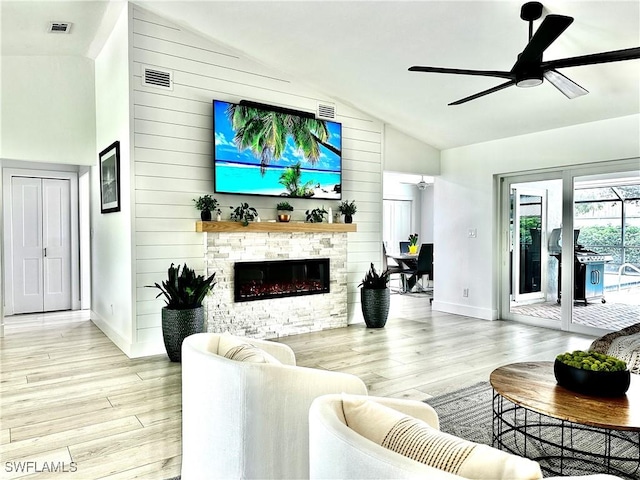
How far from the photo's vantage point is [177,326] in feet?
13.6

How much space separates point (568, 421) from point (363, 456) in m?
1.55

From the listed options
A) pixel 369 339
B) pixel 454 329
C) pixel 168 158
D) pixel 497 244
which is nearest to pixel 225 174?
pixel 168 158

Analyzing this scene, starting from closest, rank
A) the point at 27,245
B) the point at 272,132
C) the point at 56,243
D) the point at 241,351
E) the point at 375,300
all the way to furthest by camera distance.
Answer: the point at 241,351 < the point at 272,132 < the point at 375,300 < the point at 27,245 < the point at 56,243

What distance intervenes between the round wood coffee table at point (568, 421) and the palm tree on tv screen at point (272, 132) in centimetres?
357

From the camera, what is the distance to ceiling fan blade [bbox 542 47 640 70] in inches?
104

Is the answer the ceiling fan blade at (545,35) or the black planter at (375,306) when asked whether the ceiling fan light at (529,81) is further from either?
the black planter at (375,306)

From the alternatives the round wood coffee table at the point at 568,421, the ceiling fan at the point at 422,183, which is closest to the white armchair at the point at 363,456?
the round wood coffee table at the point at 568,421

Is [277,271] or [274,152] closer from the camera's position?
[274,152]

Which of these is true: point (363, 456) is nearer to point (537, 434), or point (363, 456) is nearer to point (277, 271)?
point (537, 434)

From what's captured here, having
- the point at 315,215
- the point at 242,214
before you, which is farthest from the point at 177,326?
the point at 315,215

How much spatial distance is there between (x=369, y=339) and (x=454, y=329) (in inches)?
49.1

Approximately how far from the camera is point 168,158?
15.2 feet

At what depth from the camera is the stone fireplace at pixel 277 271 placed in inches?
193

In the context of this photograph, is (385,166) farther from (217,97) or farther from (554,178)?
(217,97)
